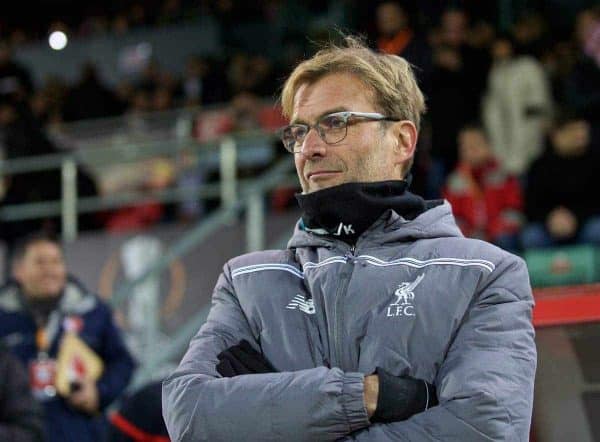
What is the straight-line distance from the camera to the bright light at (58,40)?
59.3ft

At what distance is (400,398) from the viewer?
8.71 feet

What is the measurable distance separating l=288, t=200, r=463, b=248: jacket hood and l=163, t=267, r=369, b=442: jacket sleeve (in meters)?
0.38

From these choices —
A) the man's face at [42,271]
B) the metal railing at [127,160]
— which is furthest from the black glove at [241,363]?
the metal railing at [127,160]

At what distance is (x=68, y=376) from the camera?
661cm

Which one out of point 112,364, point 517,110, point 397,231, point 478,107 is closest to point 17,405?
point 112,364

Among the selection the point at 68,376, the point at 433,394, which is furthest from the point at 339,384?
the point at 68,376

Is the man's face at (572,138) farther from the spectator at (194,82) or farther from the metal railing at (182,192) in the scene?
the spectator at (194,82)

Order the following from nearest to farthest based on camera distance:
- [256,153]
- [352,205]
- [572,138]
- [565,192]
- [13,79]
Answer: [352,205]
[565,192]
[572,138]
[256,153]
[13,79]

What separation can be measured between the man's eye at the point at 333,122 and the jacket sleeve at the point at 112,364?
3977 millimetres

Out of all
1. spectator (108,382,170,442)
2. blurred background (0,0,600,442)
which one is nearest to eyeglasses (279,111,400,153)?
spectator (108,382,170,442)

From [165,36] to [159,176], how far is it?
20.1 ft

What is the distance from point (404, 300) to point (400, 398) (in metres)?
0.23

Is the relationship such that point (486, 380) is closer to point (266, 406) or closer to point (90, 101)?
point (266, 406)

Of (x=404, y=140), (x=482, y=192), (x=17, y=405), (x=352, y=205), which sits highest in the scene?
(x=404, y=140)
